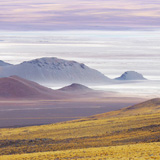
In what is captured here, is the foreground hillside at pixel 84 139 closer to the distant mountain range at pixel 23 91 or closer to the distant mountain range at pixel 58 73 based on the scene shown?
the distant mountain range at pixel 23 91

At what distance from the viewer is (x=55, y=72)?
18388 centimetres

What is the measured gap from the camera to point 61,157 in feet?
70.7

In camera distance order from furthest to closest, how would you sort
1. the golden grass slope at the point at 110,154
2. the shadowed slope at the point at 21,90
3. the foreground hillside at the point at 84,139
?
the shadowed slope at the point at 21,90, the foreground hillside at the point at 84,139, the golden grass slope at the point at 110,154

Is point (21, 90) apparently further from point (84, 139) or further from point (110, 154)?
point (110, 154)

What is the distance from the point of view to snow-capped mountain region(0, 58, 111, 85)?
18025cm

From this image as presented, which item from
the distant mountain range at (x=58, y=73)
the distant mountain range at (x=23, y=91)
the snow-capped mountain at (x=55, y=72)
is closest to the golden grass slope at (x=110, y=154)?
the distant mountain range at (x=23, y=91)

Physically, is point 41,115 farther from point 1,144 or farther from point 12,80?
point 12,80

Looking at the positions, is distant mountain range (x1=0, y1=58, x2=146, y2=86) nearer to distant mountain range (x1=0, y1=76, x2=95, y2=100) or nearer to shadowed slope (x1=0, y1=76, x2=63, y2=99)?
distant mountain range (x1=0, y1=76, x2=95, y2=100)

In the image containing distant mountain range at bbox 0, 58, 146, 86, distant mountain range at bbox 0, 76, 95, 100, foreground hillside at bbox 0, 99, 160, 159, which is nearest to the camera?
foreground hillside at bbox 0, 99, 160, 159

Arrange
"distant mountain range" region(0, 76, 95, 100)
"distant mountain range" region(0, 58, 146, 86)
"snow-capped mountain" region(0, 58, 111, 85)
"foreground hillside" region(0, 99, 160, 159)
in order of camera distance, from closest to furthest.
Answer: "foreground hillside" region(0, 99, 160, 159) < "distant mountain range" region(0, 76, 95, 100) < "distant mountain range" region(0, 58, 146, 86) < "snow-capped mountain" region(0, 58, 111, 85)

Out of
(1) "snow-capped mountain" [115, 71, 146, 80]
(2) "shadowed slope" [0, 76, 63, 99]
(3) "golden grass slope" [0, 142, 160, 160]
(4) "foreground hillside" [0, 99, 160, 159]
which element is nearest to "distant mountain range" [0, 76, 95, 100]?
(2) "shadowed slope" [0, 76, 63, 99]

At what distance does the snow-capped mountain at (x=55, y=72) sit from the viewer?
591 ft

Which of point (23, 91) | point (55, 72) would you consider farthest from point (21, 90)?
point (55, 72)

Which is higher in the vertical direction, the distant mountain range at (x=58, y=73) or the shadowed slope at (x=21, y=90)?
the distant mountain range at (x=58, y=73)
